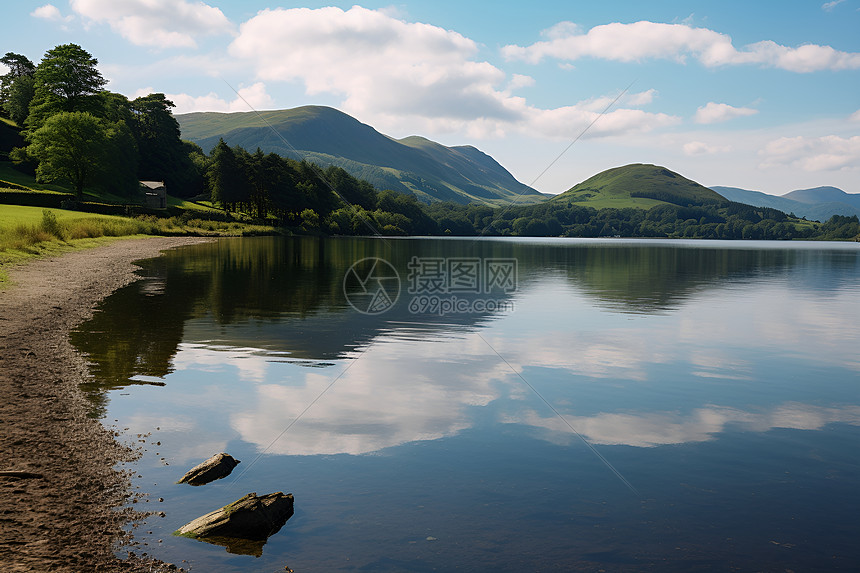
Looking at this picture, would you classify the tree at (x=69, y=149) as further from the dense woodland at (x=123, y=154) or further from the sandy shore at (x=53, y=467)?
the sandy shore at (x=53, y=467)

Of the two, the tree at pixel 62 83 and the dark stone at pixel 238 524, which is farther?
the tree at pixel 62 83

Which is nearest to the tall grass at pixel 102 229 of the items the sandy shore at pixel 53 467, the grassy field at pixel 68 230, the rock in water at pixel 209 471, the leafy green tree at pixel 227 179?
the grassy field at pixel 68 230

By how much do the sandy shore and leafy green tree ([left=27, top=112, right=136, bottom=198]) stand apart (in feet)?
384

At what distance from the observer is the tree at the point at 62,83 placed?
140 meters

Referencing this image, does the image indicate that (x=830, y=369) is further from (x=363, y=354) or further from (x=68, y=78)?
(x=68, y=78)

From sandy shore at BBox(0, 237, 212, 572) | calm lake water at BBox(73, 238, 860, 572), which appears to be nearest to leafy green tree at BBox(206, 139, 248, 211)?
calm lake water at BBox(73, 238, 860, 572)

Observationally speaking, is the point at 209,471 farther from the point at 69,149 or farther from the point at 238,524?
the point at 69,149

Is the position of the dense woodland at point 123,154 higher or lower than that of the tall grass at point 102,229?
higher

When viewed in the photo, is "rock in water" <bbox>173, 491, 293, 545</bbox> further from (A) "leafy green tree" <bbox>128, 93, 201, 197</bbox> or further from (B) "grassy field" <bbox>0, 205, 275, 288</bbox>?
(A) "leafy green tree" <bbox>128, 93, 201, 197</bbox>

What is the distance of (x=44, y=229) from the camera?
58062 mm

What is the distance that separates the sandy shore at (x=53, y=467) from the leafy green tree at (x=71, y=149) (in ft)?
384

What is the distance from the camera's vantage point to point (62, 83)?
141 metres

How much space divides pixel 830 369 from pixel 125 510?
912 inches

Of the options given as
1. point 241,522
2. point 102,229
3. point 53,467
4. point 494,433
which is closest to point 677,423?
point 494,433
